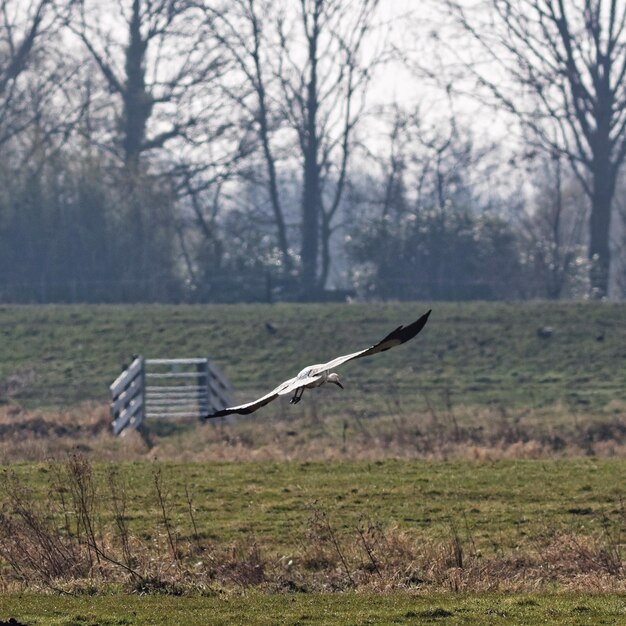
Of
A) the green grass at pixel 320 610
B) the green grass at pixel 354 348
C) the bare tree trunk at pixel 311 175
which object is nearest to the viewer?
the green grass at pixel 320 610

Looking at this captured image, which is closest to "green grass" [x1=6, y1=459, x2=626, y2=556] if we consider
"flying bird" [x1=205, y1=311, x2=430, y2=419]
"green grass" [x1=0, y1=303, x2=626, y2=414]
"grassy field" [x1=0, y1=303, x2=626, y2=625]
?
"grassy field" [x1=0, y1=303, x2=626, y2=625]

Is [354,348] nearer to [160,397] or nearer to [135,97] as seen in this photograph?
[160,397]

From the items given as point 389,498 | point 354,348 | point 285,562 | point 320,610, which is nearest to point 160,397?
point 354,348

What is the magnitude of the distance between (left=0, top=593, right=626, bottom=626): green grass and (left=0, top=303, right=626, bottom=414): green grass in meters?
20.3

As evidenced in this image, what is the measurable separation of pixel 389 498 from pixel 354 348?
23.4m

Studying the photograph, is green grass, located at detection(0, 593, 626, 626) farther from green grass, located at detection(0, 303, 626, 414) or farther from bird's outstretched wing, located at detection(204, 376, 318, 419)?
green grass, located at detection(0, 303, 626, 414)

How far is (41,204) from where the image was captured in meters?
56.6

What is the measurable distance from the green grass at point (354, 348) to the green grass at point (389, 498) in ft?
39.2

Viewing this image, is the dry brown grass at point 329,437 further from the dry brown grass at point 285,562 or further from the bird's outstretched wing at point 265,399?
the bird's outstretched wing at point 265,399

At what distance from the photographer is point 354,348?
41562 millimetres

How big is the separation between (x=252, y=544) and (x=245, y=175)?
45.0m

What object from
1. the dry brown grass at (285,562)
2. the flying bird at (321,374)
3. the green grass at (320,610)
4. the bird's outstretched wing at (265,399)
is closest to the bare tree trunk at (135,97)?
the dry brown grass at (285,562)

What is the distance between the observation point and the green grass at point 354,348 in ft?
117

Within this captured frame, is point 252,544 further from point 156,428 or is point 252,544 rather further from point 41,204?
point 41,204
